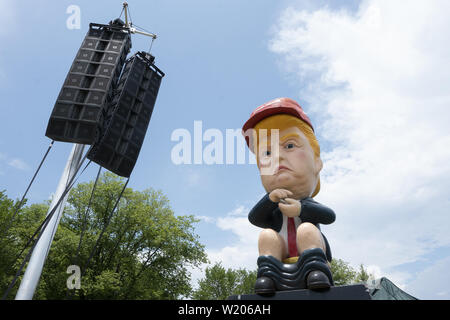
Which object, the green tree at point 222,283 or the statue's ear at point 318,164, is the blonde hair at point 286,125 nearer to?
the statue's ear at point 318,164

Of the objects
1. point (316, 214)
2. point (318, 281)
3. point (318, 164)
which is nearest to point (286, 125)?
point (318, 164)

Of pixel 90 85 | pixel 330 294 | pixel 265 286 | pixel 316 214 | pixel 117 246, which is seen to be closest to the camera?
pixel 330 294

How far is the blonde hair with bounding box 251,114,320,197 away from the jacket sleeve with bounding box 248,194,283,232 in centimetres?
76

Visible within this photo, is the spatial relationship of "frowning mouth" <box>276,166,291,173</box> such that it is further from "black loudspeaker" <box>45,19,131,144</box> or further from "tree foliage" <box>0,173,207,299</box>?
"tree foliage" <box>0,173,207,299</box>

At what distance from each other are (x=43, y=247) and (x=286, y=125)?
7.95 metres

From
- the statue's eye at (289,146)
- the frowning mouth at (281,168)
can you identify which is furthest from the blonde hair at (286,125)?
the frowning mouth at (281,168)

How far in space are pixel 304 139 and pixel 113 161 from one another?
690 centimetres

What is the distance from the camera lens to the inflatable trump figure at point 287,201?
3.75 metres

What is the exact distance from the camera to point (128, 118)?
10.1 m

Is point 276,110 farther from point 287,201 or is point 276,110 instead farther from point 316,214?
point 316,214

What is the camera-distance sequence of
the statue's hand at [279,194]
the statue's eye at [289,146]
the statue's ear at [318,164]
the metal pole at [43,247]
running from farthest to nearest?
the metal pole at [43,247] → the statue's ear at [318,164] → the statue's eye at [289,146] → the statue's hand at [279,194]

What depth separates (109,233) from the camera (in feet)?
48.9

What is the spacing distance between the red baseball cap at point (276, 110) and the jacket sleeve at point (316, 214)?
4.49ft
